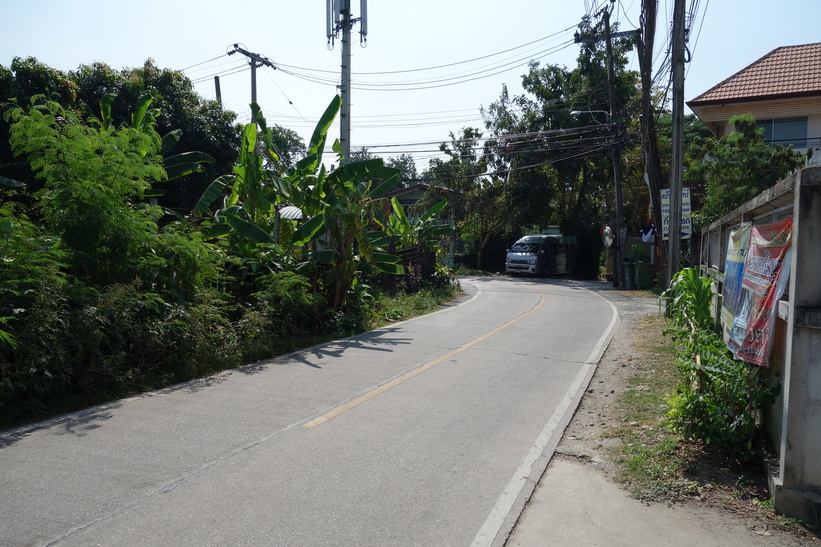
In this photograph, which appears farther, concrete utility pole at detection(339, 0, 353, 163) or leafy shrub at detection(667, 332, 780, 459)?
concrete utility pole at detection(339, 0, 353, 163)

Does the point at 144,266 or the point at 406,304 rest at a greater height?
the point at 144,266

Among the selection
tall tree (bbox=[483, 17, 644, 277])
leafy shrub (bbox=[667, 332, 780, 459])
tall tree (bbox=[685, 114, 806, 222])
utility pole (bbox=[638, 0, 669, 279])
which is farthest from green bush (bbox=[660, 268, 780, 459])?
tall tree (bbox=[483, 17, 644, 277])

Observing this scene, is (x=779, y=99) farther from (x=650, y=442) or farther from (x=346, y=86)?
(x=650, y=442)

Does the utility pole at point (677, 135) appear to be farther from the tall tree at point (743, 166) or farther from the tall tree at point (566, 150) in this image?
the tall tree at point (566, 150)

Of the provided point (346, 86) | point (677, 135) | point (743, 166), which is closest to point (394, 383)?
point (677, 135)

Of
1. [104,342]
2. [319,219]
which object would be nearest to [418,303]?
[319,219]

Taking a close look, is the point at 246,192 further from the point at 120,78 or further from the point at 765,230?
the point at 765,230

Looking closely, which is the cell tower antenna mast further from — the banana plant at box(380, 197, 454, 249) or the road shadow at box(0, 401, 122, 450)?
the road shadow at box(0, 401, 122, 450)

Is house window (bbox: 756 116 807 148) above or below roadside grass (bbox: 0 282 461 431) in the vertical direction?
above

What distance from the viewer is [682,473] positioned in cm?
575

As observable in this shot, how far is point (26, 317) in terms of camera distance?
23.3 feet

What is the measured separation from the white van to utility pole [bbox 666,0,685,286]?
18882mm

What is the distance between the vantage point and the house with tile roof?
24.1 meters

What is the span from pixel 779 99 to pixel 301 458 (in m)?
25.2
